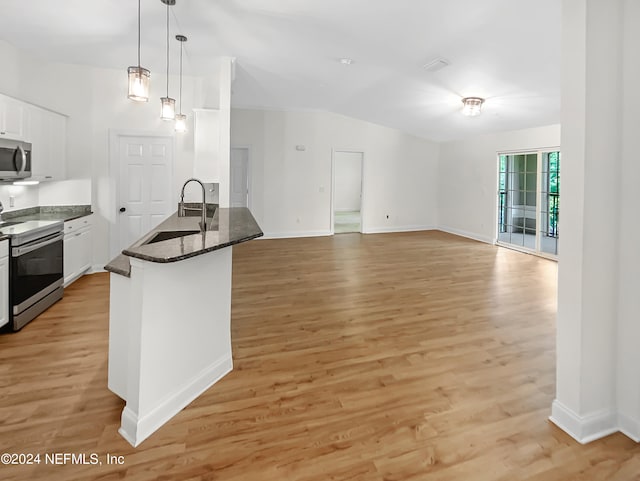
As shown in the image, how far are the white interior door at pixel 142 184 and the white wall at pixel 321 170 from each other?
2925 mm

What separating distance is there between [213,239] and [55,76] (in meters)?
4.34

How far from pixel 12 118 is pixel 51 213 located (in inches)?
56.7

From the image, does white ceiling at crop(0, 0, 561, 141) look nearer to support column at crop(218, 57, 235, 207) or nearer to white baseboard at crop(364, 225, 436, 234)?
support column at crop(218, 57, 235, 207)

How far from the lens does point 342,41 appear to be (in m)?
4.30

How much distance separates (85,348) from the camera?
2895 mm

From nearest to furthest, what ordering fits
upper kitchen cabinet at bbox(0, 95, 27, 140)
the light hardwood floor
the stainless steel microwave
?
the light hardwood floor
the stainless steel microwave
upper kitchen cabinet at bbox(0, 95, 27, 140)

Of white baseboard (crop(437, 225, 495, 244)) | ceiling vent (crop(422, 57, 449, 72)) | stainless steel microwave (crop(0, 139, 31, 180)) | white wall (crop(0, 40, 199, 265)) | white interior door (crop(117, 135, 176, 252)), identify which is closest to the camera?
stainless steel microwave (crop(0, 139, 31, 180))

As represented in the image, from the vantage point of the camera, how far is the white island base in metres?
1.86

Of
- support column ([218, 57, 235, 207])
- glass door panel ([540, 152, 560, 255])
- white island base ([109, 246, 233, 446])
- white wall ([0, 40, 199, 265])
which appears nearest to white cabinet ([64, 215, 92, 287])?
white wall ([0, 40, 199, 265])

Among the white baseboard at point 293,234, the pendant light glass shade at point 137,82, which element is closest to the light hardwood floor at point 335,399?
the pendant light glass shade at point 137,82

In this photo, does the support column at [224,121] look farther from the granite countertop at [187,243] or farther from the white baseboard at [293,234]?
the white baseboard at [293,234]

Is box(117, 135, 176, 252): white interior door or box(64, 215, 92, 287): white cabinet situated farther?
box(117, 135, 176, 252): white interior door

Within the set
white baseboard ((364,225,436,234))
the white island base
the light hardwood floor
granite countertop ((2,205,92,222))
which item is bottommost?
the light hardwood floor

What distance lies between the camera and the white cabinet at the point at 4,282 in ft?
9.78
